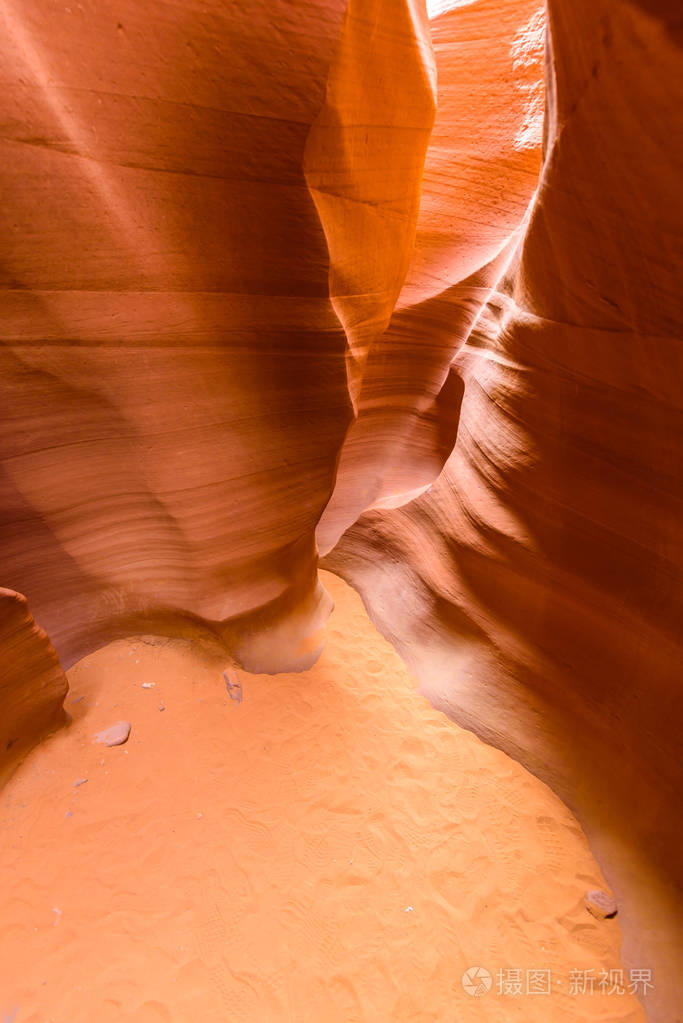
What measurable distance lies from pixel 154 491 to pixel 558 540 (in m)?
2.49

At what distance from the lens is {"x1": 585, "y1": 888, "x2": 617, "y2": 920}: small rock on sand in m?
2.83

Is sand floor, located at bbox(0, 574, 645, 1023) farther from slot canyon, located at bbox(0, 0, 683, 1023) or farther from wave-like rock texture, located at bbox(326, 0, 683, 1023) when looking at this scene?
wave-like rock texture, located at bbox(326, 0, 683, 1023)

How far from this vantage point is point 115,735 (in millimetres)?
3035

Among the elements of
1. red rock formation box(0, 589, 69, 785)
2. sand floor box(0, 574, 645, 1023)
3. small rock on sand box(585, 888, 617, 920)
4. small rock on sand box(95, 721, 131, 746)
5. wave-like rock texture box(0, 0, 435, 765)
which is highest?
wave-like rock texture box(0, 0, 435, 765)

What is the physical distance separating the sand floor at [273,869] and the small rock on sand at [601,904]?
54mm

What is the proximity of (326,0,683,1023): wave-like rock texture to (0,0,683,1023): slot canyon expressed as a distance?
0.06ft

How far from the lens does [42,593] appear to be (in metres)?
3.19

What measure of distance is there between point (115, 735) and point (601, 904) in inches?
113

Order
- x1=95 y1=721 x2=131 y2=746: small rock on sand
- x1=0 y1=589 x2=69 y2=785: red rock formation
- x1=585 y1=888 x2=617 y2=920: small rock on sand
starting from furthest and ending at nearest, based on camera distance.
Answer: x1=95 y1=721 x2=131 y2=746: small rock on sand, x1=585 y1=888 x2=617 y2=920: small rock on sand, x1=0 y1=589 x2=69 y2=785: red rock formation

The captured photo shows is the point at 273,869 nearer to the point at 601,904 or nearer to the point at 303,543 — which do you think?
the point at 601,904

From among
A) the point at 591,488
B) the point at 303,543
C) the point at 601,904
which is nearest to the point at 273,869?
the point at 601,904

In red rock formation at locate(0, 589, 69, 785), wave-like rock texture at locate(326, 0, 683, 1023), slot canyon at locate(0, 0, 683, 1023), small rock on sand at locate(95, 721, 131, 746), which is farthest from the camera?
small rock on sand at locate(95, 721, 131, 746)

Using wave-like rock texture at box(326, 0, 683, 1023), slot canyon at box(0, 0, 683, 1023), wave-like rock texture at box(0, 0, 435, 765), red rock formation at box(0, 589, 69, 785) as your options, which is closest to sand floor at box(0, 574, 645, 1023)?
slot canyon at box(0, 0, 683, 1023)

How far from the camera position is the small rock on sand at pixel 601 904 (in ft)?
9.29
